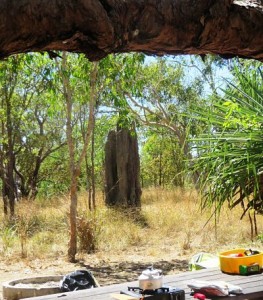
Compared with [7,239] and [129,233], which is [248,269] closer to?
[7,239]

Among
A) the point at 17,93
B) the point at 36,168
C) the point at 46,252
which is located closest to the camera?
the point at 46,252

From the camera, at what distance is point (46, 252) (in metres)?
8.12

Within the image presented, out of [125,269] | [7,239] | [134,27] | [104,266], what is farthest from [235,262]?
[7,239]

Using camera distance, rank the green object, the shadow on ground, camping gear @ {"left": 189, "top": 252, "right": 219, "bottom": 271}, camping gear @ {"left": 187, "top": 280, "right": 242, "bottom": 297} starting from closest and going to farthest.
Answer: camping gear @ {"left": 187, "top": 280, "right": 242, "bottom": 297} → the green object → camping gear @ {"left": 189, "top": 252, "right": 219, "bottom": 271} → the shadow on ground

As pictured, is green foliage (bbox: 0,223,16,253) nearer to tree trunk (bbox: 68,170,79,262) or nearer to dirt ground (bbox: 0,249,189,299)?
dirt ground (bbox: 0,249,189,299)

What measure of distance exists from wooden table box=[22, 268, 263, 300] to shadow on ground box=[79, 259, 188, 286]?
10.5ft

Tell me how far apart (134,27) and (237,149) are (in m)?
1.86

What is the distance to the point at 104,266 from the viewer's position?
7.45m

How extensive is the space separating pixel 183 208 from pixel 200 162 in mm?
7331

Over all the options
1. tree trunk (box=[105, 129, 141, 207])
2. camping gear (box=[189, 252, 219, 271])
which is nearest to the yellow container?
camping gear (box=[189, 252, 219, 271])

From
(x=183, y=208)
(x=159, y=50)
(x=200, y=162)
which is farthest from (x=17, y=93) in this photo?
(x=159, y=50)

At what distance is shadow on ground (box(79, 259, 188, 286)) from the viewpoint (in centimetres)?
672

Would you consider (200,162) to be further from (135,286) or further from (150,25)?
(150,25)

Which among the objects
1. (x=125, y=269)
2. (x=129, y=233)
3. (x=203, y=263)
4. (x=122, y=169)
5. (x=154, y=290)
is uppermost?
(x=122, y=169)
